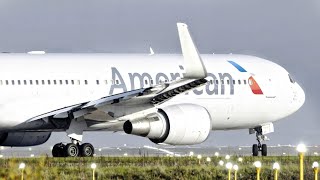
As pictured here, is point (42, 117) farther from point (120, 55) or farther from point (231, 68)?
point (231, 68)

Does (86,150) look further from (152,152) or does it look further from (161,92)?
(152,152)

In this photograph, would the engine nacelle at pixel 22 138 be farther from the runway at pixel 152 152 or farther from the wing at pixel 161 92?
the runway at pixel 152 152

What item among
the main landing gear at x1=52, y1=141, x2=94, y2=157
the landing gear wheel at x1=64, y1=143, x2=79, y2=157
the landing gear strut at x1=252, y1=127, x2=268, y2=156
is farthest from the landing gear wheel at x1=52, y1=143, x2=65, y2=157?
the landing gear strut at x1=252, y1=127, x2=268, y2=156

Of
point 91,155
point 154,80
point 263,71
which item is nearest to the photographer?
point 91,155

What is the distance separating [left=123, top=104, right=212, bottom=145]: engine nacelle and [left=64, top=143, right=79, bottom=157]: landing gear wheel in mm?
2794

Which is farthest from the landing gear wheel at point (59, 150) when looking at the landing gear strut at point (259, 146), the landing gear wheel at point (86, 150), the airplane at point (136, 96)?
the landing gear strut at point (259, 146)

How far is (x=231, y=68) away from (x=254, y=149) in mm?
4067

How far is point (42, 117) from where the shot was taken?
121 feet

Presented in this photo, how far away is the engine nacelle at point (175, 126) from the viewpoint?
1350 inches

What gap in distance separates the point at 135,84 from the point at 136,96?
12.0 feet

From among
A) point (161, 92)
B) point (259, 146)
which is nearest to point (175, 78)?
point (161, 92)

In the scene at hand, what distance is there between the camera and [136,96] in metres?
35.3

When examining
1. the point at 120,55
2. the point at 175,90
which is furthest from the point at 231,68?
the point at 175,90

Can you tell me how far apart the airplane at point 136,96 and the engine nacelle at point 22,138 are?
4cm
